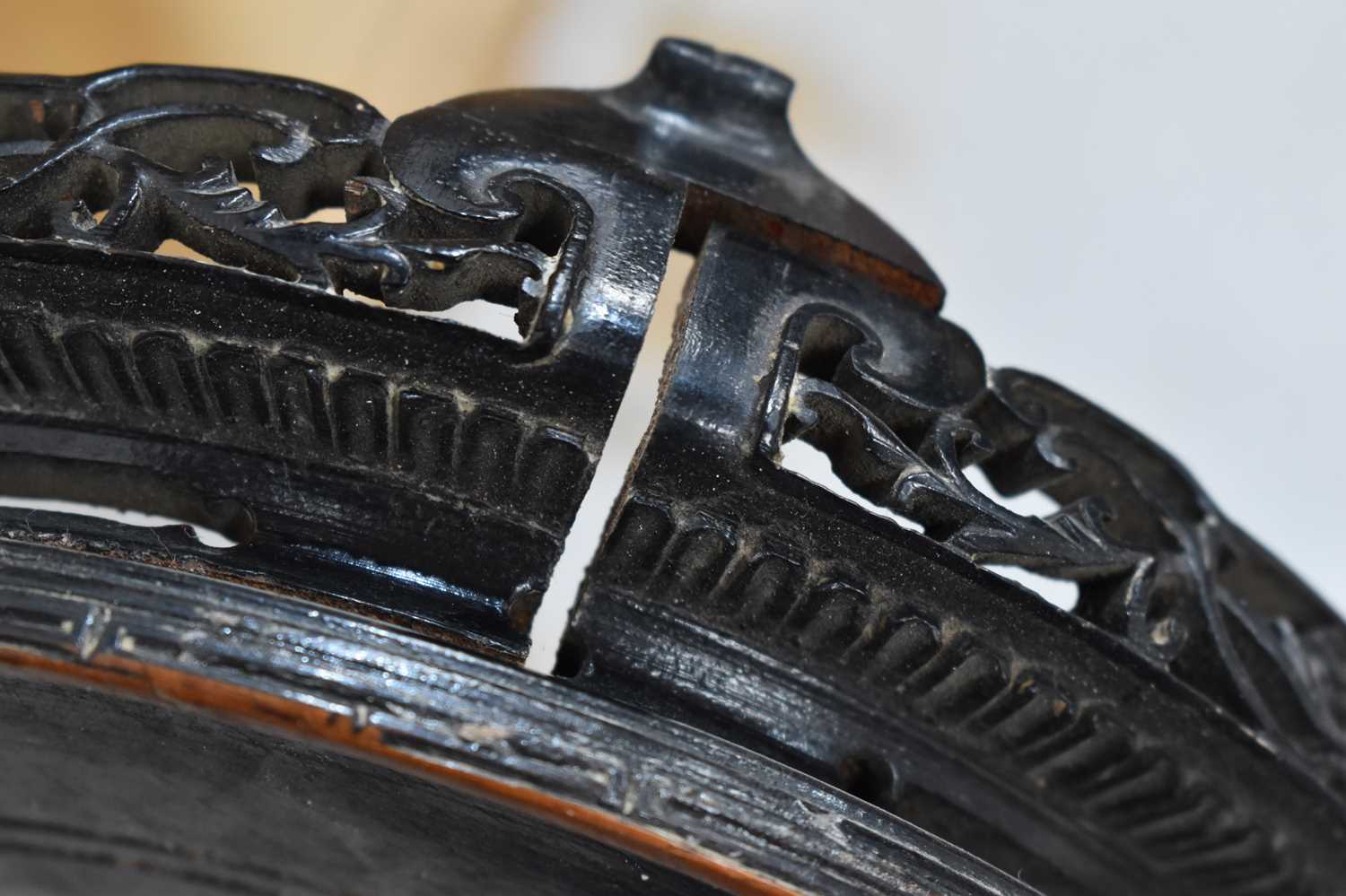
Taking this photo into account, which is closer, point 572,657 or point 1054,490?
point 572,657

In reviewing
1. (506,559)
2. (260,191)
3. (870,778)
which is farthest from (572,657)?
(260,191)

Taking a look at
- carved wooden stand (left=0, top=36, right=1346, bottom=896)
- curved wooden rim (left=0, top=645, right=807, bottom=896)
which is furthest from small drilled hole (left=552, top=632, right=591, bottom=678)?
curved wooden rim (left=0, top=645, right=807, bottom=896)

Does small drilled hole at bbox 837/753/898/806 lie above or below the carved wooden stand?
below

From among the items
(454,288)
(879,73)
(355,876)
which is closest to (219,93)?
(454,288)

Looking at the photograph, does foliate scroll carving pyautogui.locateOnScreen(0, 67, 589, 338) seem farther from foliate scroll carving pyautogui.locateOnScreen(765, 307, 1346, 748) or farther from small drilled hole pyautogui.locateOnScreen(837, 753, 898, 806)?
small drilled hole pyautogui.locateOnScreen(837, 753, 898, 806)

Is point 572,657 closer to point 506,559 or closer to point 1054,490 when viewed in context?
point 506,559

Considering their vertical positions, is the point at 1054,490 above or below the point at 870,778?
above

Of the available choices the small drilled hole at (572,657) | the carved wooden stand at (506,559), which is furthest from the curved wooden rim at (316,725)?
the small drilled hole at (572,657)

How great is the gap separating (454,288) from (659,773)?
239mm

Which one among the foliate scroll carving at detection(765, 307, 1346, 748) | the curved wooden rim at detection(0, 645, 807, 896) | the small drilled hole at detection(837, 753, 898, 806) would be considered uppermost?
the foliate scroll carving at detection(765, 307, 1346, 748)

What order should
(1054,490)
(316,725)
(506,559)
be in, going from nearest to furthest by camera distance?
(316,725) → (506,559) → (1054,490)

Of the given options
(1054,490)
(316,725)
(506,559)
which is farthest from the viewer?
(1054,490)

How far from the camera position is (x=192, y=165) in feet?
2.19

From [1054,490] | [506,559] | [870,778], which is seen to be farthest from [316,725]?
[1054,490]
